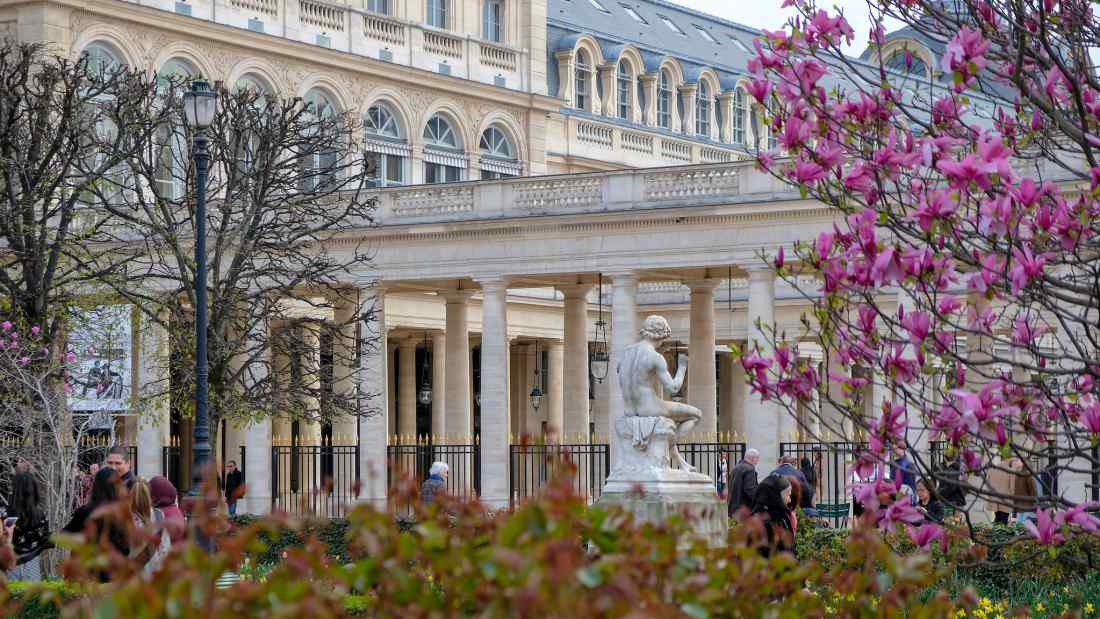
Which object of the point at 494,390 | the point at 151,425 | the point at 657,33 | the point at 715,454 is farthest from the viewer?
the point at 657,33

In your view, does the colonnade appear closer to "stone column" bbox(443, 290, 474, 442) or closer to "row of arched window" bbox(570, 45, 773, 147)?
"stone column" bbox(443, 290, 474, 442)

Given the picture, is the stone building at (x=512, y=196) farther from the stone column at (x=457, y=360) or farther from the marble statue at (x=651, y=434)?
the marble statue at (x=651, y=434)

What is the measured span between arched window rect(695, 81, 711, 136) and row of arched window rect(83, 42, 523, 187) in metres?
12.4

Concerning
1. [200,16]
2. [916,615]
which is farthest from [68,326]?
[916,615]

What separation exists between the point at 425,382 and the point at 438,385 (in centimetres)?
570

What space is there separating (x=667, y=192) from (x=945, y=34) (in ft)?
91.8

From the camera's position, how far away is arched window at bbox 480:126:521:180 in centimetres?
5947

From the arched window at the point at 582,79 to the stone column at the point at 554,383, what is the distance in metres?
10.6

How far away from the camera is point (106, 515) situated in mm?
9938

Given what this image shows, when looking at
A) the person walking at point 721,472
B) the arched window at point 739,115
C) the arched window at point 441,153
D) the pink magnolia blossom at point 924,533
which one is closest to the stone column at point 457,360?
the person walking at point 721,472

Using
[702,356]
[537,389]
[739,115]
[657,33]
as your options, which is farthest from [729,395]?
[702,356]

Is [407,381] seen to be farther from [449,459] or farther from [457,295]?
[449,459]

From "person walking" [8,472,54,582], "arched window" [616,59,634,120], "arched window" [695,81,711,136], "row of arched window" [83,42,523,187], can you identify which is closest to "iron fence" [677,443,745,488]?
"row of arched window" [83,42,523,187]

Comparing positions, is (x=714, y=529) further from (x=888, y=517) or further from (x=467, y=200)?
(x=467, y=200)
